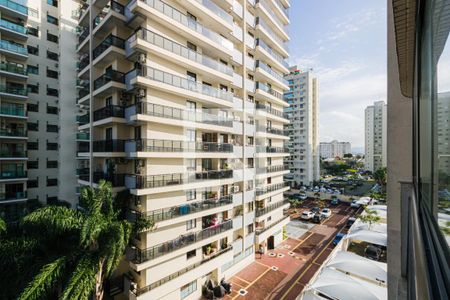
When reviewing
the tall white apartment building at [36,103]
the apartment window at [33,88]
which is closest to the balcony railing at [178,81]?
the tall white apartment building at [36,103]

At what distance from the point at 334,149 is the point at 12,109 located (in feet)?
400

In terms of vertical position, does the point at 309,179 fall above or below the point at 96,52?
below

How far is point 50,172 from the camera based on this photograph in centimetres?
1919

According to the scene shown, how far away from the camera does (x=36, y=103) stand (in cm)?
1880

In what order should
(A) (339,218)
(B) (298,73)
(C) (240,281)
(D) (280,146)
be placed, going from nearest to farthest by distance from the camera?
1. (C) (240,281)
2. (D) (280,146)
3. (A) (339,218)
4. (B) (298,73)

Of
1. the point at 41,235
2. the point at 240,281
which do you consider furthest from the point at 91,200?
the point at 240,281

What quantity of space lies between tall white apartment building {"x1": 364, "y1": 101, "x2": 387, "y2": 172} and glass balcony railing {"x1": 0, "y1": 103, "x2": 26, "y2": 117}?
213 ft

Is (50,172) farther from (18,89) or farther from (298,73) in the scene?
(298,73)

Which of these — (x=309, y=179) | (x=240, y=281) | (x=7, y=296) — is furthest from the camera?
(x=309, y=179)

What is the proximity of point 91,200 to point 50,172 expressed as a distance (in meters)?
15.9

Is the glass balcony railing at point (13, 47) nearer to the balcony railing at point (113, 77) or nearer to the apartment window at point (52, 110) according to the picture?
the apartment window at point (52, 110)

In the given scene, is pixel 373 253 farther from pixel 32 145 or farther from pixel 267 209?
pixel 32 145

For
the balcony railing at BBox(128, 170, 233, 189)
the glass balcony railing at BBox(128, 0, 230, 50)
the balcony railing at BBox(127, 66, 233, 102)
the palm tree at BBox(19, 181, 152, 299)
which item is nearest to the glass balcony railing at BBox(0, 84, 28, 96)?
the balcony railing at BBox(127, 66, 233, 102)

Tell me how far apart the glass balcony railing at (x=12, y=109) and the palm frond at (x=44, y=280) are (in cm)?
1621
